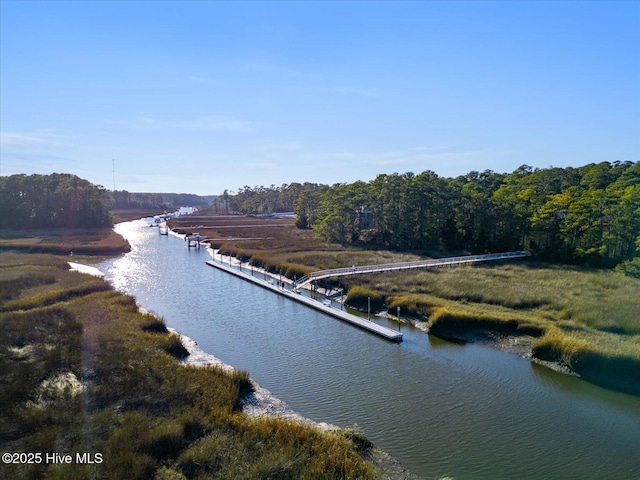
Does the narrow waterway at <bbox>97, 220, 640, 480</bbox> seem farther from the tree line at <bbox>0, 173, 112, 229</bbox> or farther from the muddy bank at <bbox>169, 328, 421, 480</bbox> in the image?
the tree line at <bbox>0, 173, 112, 229</bbox>

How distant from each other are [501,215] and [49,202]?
90.0 meters

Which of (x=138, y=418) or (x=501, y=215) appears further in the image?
(x=501, y=215)

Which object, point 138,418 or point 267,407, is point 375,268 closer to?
point 267,407

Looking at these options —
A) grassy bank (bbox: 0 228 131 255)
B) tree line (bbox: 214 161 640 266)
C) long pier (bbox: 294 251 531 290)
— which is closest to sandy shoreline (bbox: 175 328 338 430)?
long pier (bbox: 294 251 531 290)

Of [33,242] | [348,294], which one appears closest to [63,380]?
[348,294]

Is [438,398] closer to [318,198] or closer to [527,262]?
[527,262]

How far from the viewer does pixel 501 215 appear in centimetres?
5753

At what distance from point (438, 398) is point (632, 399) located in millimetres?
8505

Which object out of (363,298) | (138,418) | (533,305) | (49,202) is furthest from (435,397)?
(49,202)

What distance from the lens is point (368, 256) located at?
5400cm

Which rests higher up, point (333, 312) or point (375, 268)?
point (375, 268)

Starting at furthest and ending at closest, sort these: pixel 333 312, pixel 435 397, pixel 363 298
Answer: pixel 363 298, pixel 333 312, pixel 435 397

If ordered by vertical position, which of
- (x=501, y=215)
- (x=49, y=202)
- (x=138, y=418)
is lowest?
(x=138, y=418)

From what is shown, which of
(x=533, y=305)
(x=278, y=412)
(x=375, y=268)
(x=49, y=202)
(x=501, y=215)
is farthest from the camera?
(x=49, y=202)
